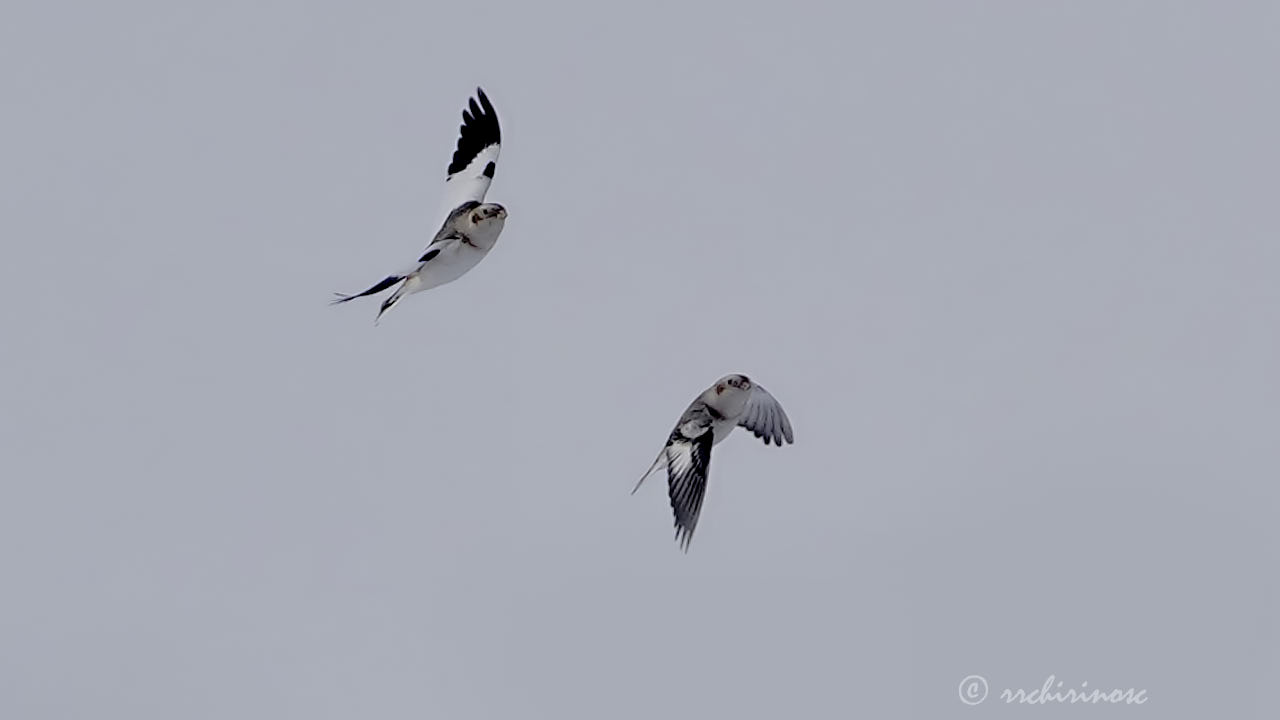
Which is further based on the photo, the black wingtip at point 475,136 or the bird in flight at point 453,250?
the black wingtip at point 475,136

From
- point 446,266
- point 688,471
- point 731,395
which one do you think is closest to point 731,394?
point 731,395

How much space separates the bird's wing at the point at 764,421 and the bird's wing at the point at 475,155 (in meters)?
4.46

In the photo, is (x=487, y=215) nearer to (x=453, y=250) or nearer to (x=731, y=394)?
(x=453, y=250)

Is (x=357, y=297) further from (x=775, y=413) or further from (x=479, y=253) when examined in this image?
(x=775, y=413)

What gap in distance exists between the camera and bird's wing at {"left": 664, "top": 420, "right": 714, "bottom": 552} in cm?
2272

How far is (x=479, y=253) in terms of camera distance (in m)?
21.9

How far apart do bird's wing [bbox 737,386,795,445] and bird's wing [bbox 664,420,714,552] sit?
4.12 ft

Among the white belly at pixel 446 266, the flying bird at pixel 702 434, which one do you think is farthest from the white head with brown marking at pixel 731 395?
the white belly at pixel 446 266

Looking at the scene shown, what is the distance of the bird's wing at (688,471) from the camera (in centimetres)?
2272

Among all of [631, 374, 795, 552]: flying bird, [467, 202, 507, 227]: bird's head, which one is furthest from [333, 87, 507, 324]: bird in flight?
[631, 374, 795, 552]: flying bird

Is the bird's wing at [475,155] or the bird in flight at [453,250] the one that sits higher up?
the bird's wing at [475,155]

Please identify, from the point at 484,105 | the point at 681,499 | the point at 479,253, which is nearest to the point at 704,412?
the point at 681,499

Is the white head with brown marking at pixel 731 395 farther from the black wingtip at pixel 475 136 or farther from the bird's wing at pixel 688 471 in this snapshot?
the black wingtip at pixel 475 136

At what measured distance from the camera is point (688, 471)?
23172 mm
